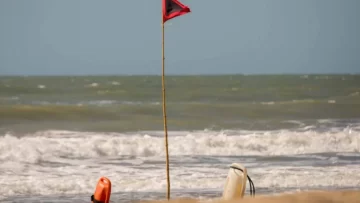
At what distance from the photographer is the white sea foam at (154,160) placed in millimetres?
8906

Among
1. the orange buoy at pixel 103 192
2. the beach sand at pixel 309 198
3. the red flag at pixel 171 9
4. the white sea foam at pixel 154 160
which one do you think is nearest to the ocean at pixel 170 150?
the white sea foam at pixel 154 160

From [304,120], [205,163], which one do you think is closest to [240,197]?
[205,163]

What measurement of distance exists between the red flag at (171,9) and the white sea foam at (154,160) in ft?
11.2

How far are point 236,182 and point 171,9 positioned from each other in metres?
1.55

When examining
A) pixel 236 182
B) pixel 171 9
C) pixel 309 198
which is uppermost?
pixel 171 9

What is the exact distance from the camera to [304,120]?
1912cm

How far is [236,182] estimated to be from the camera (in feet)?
18.4

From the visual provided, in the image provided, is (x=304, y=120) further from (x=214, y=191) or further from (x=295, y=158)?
(x=214, y=191)

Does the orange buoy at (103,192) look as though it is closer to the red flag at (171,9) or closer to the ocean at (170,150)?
the red flag at (171,9)

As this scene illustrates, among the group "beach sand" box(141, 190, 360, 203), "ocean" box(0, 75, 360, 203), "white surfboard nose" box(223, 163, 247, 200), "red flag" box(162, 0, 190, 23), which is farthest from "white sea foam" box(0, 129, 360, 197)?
"red flag" box(162, 0, 190, 23)

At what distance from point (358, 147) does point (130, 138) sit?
458 centimetres

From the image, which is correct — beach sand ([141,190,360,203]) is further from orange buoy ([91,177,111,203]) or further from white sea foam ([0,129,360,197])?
white sea foam ([0,129,360,197])

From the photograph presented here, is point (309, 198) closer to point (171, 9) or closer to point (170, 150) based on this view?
point (171, 9)

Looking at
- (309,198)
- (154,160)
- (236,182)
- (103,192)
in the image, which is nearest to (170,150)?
(154,160)
